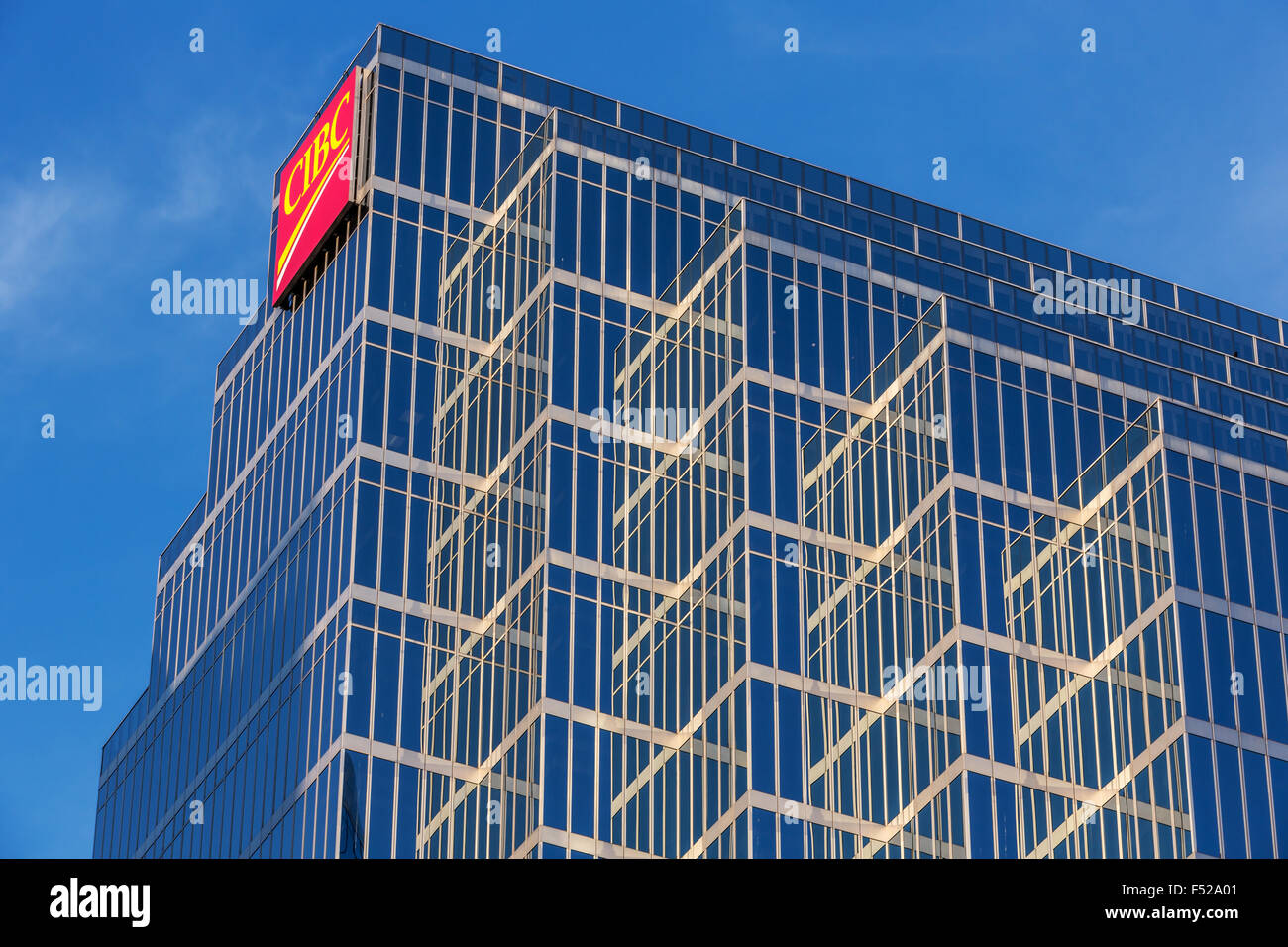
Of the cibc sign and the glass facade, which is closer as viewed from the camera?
the glass facade

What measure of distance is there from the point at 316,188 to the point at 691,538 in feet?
100

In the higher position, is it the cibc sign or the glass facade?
the cibc sign

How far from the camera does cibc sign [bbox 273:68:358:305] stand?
100750mm

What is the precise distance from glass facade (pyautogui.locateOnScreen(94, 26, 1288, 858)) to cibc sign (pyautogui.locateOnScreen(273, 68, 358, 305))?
111 cm

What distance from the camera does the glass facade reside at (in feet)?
245

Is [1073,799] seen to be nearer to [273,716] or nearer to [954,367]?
[954,367]

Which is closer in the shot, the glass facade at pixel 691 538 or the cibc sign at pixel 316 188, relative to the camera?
the glass facade at pixel 691 538

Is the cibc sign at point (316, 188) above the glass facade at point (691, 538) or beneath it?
above

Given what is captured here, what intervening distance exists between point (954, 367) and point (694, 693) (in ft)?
52.9

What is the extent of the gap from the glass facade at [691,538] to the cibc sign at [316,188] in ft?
3.65

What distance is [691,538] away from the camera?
275 ft

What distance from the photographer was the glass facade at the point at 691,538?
7481cm

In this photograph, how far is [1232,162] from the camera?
93125 mm
